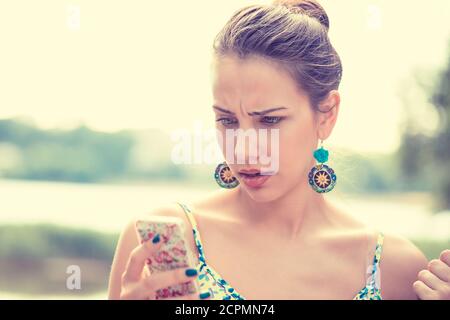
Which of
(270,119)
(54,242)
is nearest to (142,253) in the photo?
(270,119)

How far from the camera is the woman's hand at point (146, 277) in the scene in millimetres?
1457

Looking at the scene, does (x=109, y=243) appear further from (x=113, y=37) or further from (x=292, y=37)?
(x=292, y=37)

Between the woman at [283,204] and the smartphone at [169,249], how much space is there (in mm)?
88

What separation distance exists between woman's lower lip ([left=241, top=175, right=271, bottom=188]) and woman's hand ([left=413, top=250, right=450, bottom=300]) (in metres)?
0.49

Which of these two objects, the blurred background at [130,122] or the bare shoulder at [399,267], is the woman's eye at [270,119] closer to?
the bare shoulder at [399,267]

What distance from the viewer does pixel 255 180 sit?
5.63ft

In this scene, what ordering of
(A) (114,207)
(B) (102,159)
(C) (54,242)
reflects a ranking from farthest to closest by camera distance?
(A) (114,207)
(B) (102,159)
(C) (54,242)

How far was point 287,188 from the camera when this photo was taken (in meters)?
1.81

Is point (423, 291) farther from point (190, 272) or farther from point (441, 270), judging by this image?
point (190, 272)

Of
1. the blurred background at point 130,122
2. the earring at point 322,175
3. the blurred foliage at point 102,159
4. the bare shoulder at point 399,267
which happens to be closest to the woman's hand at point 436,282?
the bare shoulder at point 399,267

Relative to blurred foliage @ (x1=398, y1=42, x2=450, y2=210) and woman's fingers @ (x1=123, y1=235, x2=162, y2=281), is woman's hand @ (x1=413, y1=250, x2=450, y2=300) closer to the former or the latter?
woman's fingers @ (x1=123, y1=235, x2=162, y2=281)

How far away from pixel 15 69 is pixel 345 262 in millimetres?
3246

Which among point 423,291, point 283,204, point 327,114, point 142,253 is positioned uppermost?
point 327,114

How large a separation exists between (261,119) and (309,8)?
1.32ft
